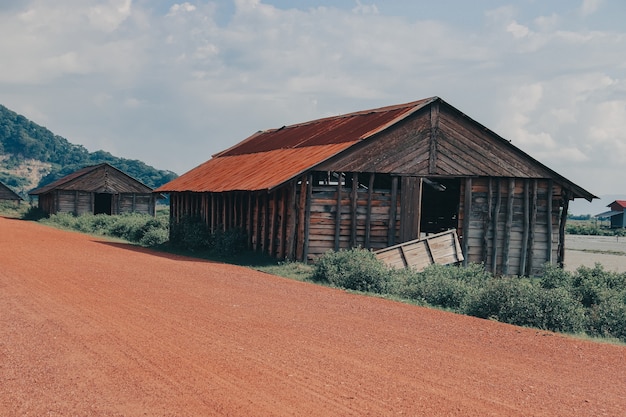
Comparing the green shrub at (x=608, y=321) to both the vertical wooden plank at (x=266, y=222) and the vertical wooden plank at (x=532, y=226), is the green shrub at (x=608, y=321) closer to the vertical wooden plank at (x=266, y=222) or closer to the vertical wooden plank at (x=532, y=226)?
the vertical wooden plank at (x=532, y=226)

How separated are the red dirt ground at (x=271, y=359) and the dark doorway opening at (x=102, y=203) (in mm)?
42306

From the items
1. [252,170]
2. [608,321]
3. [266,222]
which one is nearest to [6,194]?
[252,170]

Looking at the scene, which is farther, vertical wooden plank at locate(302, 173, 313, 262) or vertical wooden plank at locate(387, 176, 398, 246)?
vertical wooden plank at locate(387, 176, 398, 246)

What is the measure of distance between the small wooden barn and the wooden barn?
28583mm

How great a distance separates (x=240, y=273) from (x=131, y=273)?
286cm

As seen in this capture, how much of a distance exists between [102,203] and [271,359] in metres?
50.1

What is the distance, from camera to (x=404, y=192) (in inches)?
893

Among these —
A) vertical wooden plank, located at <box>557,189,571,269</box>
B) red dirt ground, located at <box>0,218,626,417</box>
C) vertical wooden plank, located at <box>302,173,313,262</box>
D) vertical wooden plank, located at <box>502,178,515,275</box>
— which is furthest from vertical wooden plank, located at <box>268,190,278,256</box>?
vertical wooden plank, located at <box>557,189,571,269</box>

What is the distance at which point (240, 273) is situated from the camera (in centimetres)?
1866

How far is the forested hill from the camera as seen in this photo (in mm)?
150125

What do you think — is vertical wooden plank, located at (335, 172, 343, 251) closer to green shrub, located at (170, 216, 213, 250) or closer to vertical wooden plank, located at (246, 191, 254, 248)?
vertical wooden plank, located at (246, 191, 254, 248)

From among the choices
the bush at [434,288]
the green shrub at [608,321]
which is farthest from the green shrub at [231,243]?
the green shrub at [608,321]

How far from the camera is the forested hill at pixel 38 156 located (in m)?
150

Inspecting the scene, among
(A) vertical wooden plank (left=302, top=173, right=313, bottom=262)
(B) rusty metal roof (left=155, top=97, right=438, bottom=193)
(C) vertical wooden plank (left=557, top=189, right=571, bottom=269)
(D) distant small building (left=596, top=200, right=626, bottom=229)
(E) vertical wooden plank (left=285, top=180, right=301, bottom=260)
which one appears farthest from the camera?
(D) distant small building (left=596, top=200, right=626, bottom=229)
